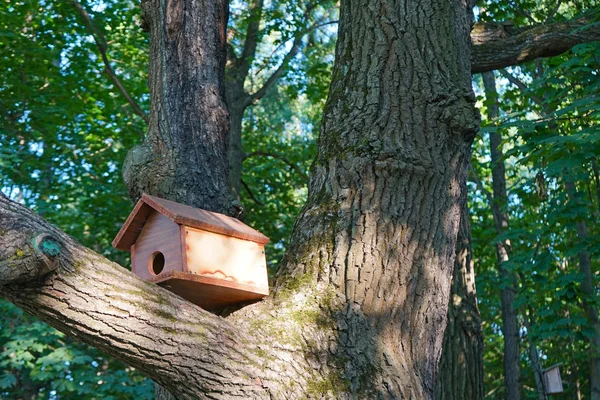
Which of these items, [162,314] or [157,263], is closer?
[162,314]

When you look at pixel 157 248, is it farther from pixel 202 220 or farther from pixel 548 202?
pixel 548 202

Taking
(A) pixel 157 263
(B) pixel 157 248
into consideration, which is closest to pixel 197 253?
(B) pixel 157 248

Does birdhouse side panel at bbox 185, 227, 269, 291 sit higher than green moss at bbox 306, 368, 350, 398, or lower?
higher

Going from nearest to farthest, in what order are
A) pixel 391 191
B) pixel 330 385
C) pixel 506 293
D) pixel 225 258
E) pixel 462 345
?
pixel 330 385, pixel 225 258, pixel 391 191, pixel 462 345, pixel 506 293

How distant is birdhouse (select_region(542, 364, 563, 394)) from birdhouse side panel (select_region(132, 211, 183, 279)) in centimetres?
693

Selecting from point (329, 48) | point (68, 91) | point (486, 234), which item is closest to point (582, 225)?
point (486, 234)

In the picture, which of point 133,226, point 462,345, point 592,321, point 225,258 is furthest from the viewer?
point 592,321

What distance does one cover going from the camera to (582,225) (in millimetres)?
10328

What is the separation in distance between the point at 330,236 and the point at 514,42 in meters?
2.71

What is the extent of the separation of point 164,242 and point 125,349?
24.8 inches

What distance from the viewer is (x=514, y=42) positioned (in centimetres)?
482

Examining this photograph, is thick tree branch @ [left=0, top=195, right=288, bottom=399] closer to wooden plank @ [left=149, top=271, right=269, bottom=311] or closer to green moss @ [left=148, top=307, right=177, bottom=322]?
green moss @ [left=148, top=307, right=177, bottom=322]

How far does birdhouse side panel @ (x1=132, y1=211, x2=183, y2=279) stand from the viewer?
2701 mm

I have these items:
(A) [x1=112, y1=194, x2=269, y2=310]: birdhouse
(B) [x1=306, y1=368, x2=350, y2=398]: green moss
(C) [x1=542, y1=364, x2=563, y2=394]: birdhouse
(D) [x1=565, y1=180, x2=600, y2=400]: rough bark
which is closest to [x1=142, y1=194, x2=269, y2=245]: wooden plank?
(A) [x1=112, y1=194, x2=269, y2=310]: birdhouse
